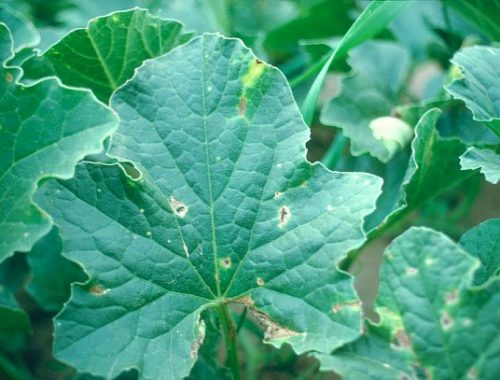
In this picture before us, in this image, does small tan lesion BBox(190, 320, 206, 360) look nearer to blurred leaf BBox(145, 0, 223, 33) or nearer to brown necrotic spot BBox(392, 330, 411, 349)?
brown necrotic spot BBox(392, 330, 411, 349)

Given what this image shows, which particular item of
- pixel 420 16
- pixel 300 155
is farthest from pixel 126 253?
pixel 420 16

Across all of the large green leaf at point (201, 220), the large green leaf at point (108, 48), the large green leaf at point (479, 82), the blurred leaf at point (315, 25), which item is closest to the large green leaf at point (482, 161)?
the large green leaf at point (479, 82)

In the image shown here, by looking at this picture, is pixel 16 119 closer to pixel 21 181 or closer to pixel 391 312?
pixel 21 181

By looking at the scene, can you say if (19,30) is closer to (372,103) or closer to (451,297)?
(372,103)

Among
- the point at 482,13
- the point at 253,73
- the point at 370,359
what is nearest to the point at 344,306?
the point at 370,359

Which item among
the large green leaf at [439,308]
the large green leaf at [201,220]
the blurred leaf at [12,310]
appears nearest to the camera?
the large green leaf at [439,308]

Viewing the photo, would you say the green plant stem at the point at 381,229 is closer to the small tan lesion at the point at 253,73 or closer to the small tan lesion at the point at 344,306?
the small tan lesion at the point at 344,306
